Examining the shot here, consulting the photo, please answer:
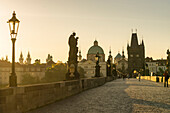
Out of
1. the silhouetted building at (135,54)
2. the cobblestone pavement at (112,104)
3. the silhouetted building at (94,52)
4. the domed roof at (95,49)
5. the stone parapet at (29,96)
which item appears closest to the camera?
the stone parapet at (29,96)

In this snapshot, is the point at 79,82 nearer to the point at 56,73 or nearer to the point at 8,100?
the point at 8,100

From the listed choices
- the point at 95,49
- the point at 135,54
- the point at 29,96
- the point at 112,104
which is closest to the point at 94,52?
the point at 95,49

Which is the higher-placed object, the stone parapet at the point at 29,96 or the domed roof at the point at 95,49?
the domed roof at the point at 95,49

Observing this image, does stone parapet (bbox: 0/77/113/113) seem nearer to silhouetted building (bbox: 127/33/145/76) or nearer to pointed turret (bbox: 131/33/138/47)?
silhouetted building (bbox: 127/33/145/76)

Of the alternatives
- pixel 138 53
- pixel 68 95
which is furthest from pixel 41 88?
pixel 138 53

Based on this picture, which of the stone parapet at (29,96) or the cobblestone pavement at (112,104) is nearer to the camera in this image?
the stone parapet at (29,96)

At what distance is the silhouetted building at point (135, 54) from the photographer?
159 meters

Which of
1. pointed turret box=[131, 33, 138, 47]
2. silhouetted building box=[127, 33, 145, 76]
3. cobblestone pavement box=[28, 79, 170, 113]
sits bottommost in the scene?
cobblestone pavement box=[28, 79, 170, 113]

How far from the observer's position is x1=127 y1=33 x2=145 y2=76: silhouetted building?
159 metres

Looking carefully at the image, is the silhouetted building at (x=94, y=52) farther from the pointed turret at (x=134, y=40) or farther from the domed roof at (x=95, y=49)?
the pointed turret at (x=134, y=40)

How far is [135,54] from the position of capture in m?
161

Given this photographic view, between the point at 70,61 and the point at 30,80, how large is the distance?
10193 centimetres

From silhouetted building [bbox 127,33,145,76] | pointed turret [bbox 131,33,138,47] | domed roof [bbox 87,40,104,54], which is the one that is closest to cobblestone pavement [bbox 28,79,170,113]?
silhouetted building [bbox 127,33,145,76]

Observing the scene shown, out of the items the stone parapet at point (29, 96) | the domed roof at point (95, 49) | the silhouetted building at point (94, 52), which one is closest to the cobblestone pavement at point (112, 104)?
the stone parapet at point (29, 96)
